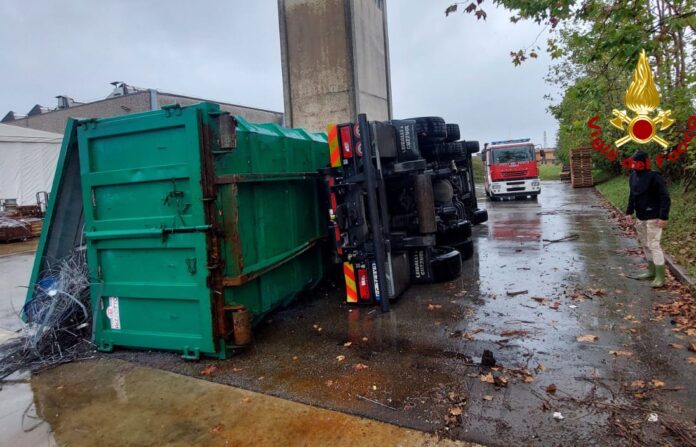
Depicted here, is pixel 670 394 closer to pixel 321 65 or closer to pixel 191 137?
pixel 191 137

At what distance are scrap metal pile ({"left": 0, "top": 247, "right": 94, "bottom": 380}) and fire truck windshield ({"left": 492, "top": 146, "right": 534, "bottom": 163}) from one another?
1929 cm

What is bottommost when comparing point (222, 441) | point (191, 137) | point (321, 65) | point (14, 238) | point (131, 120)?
point (222, 441)

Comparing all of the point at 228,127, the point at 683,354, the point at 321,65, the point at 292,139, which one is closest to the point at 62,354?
the point at 228,127

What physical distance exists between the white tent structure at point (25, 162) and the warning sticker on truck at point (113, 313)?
71.7 feet

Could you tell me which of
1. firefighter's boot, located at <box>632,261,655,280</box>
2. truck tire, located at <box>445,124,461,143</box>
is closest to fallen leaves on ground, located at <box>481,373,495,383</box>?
firefighter's boot, located at <box>632,261,655,280</box>

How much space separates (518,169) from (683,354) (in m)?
17.9

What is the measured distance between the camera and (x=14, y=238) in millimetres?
14766

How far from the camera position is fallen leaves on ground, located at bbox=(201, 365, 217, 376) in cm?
405

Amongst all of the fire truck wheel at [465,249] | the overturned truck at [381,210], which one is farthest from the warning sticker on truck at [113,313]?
the fire truck wheel at [465,249]

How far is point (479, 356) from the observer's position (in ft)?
13.3

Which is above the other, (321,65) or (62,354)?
(321,65)

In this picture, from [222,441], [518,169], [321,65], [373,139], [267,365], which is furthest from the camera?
[518,169]

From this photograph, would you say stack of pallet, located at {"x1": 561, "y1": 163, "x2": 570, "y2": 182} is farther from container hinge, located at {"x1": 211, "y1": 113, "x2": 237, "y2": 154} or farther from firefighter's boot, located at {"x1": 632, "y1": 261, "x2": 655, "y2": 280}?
container hinge, located at {"x1": 211, "y1": 113, "x2": 237, "y2": 154}

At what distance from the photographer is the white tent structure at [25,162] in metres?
21.3
